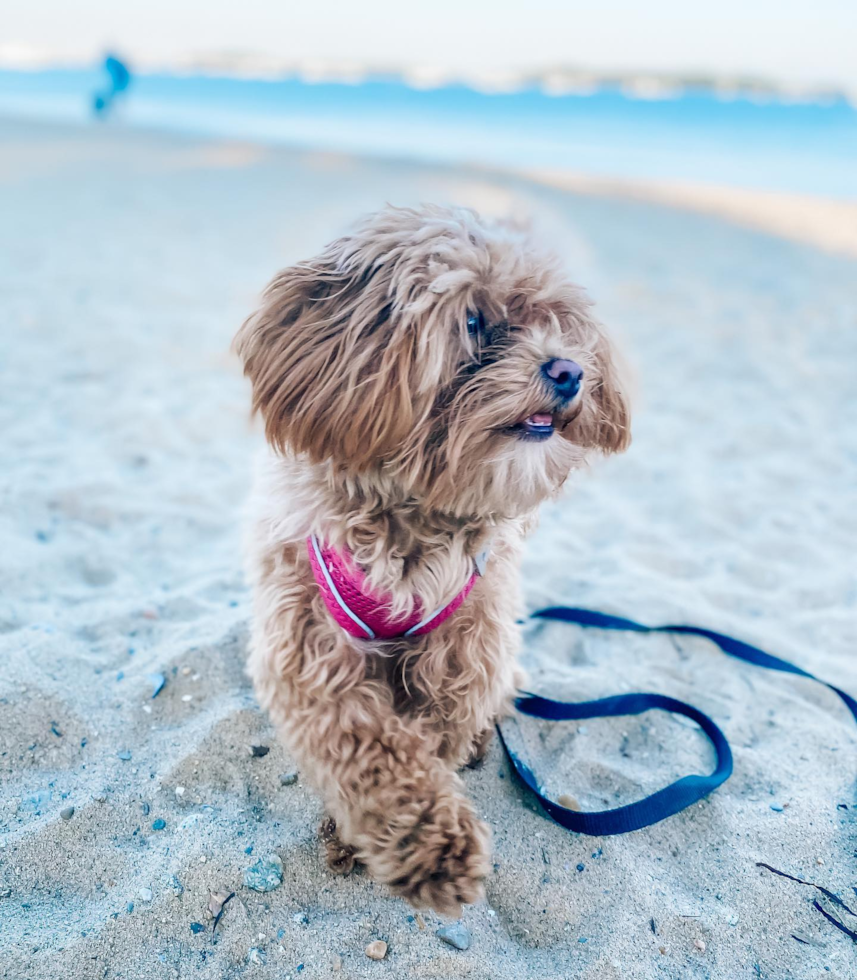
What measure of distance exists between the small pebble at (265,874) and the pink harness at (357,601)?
0.61m

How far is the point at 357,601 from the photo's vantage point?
2125mm

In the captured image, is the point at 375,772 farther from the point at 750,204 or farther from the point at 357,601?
the point at 750,204

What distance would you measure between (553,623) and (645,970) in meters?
1.49

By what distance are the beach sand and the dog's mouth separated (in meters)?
0.86

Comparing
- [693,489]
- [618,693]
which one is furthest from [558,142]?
[618,693]

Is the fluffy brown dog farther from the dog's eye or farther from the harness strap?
the harness strap

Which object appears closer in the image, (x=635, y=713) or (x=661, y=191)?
(x=635, y=713)

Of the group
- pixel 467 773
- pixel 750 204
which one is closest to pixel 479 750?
pixel 467 773

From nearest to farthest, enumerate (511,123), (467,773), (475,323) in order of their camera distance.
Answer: (475,323), (467,773), (511,123)

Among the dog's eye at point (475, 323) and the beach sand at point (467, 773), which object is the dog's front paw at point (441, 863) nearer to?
the beach sand at point (467, 773)

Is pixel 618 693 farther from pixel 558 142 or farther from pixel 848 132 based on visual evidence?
pixel 848 132

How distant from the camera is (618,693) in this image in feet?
9.18

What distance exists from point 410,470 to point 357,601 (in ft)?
1.39

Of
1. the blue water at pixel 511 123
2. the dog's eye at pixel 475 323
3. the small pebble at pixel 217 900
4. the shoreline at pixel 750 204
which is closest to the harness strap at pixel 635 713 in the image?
the small pebble at pixel 217 900
